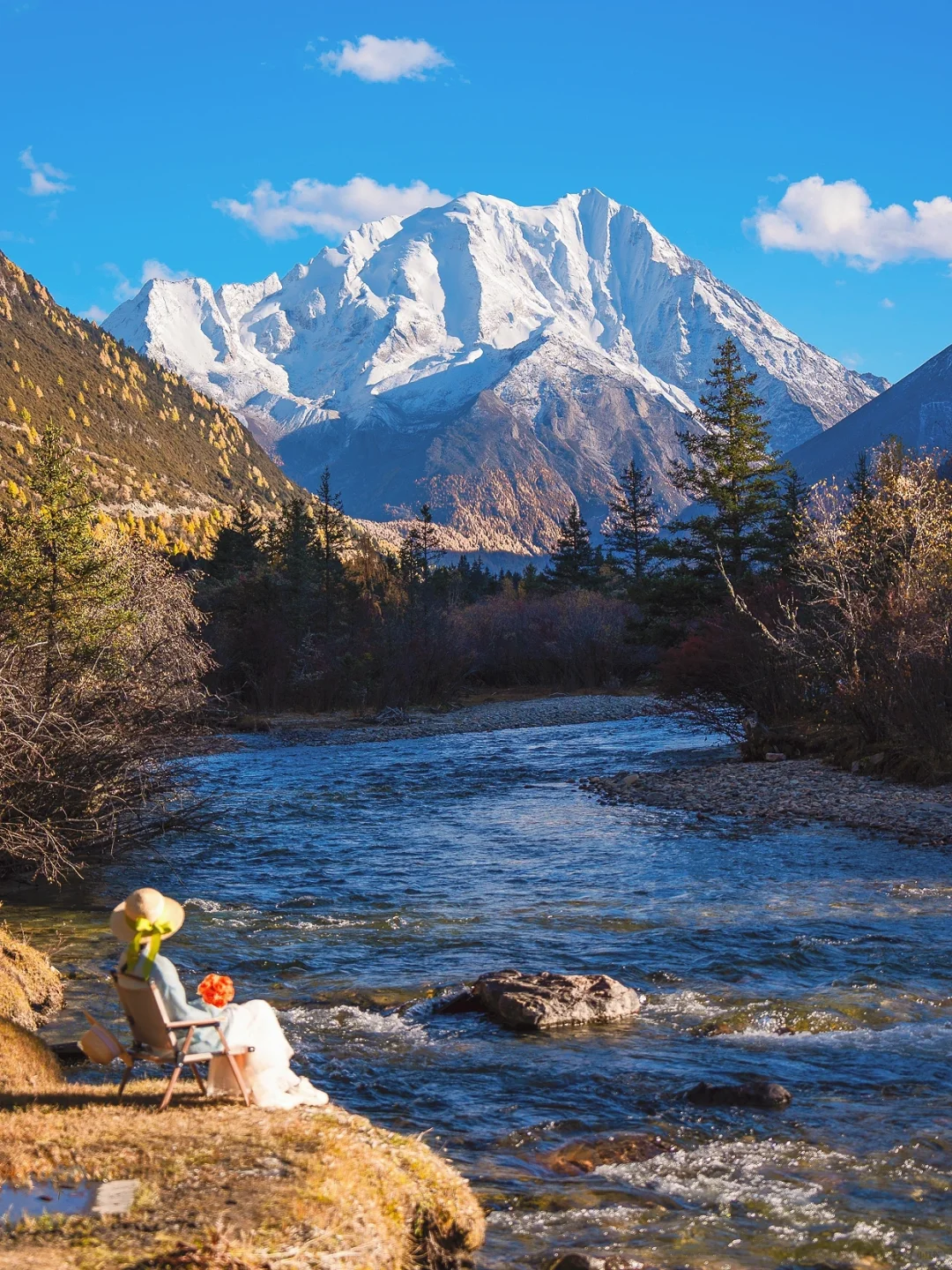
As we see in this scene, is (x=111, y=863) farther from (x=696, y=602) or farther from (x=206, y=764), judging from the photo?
(x=696, y=602)

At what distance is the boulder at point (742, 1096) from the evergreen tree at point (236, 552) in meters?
63.0

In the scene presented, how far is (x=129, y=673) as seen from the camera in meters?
17.9

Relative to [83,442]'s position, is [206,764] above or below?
below

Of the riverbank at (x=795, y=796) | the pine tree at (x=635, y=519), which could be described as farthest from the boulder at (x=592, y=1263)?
the pine tree at (x=635, y=519)

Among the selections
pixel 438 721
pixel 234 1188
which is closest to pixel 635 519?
pixel 438 721

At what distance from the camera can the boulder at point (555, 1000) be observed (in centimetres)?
1013

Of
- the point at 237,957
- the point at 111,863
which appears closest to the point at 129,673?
the point at 111,863

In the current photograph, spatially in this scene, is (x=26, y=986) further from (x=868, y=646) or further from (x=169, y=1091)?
(x=868, y=646)

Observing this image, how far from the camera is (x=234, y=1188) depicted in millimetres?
4992

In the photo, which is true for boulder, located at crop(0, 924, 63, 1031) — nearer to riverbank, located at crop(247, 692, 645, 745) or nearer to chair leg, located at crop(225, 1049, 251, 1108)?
chair leg, located at crop(225, 1049, 251, 1108)

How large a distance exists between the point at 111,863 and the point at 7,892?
206cm

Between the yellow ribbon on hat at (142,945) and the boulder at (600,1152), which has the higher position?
the yellow ribbon on hat at (142,945)

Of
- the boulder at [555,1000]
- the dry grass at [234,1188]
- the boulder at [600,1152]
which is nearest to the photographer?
the dry grass at [234,1188]

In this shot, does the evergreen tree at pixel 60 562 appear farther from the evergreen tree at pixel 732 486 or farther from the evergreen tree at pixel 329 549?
the evergreen tree at pixel 329 549
